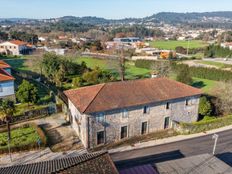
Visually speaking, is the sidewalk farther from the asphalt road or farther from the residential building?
the residential building

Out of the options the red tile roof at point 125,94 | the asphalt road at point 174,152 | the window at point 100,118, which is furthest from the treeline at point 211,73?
the window at point 100,118

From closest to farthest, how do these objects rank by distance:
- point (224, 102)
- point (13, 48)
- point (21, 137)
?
point (21, 137) → point (224, 102) → point (13, 48)

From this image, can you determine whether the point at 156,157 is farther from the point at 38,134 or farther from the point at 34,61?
the point at 34,61

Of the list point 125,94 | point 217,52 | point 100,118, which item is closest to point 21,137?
point 100,118

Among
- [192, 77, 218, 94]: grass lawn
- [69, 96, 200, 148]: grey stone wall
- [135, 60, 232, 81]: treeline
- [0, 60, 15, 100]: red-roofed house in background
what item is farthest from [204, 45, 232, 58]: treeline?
[0, 60, 15, 100]: red-roofed house in background

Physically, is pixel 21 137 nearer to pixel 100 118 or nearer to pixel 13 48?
pixel 100 118

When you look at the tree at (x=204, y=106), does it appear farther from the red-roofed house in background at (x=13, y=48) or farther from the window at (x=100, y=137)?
the red-roofed house in background at (x=13, y=48)
